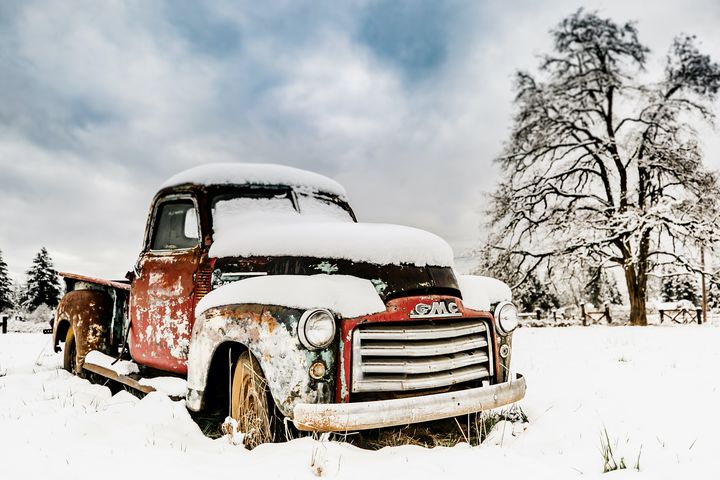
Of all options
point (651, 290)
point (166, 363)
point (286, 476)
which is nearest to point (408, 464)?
point (286, 476)

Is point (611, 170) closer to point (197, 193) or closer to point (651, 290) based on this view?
point (651, 290)

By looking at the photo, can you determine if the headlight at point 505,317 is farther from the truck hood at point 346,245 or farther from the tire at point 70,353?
the tire at point 70,353

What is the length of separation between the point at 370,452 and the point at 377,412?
387 millimetres

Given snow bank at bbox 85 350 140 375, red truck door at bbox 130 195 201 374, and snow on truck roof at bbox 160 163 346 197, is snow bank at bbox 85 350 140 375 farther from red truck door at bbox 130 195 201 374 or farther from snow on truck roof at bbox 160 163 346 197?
snow on truck roof at bbox 160 163 346 197

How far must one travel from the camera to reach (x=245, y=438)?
9.39 ft

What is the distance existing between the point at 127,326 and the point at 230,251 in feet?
6.13

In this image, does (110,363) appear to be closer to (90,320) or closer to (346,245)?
(90,320)

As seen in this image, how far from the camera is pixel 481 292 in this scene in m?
3.51

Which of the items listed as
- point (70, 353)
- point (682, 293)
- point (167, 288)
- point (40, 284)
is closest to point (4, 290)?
point (40, 284)

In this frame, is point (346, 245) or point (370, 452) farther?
point (346, 245)

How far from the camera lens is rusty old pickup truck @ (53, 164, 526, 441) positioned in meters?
2.65

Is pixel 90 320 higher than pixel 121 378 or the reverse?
higher

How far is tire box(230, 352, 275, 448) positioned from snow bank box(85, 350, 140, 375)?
1.65 metres

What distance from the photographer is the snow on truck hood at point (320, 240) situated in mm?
3092
